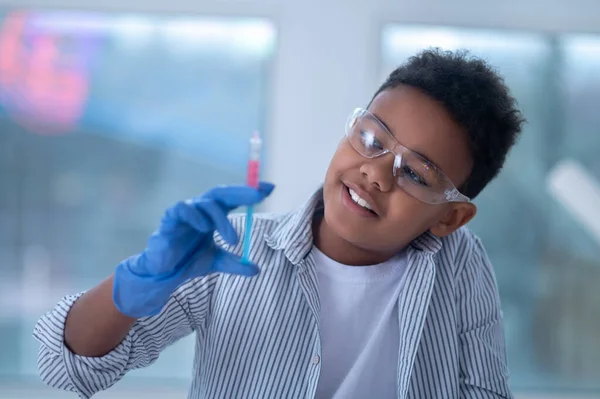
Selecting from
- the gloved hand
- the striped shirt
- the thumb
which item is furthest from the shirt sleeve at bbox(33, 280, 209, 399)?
the thumb

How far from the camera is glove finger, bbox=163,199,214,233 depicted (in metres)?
1.04

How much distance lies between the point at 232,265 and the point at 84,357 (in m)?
0.35

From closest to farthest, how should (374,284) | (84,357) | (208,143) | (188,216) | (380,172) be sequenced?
1. (188,216)
2. (84,357)
3. (380,172)
4. (374,284)
5. (208,143)

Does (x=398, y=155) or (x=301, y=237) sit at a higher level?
(x=398, y=155)

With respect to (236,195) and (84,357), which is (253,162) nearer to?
(236,195)

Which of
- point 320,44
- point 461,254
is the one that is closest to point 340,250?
point 461,254

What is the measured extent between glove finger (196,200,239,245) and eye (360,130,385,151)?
0.43m

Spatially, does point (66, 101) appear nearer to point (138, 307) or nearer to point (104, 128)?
point (104, 128)

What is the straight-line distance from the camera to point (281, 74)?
92.6 inches

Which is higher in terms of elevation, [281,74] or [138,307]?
[281,74]

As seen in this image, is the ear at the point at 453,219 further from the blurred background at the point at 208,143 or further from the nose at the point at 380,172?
the blurred background at the point at 208,143

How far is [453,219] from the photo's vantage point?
5.01 feet

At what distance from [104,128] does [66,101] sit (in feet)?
0.57

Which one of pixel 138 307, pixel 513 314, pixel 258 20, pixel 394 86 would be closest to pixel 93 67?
pixel 258 20
